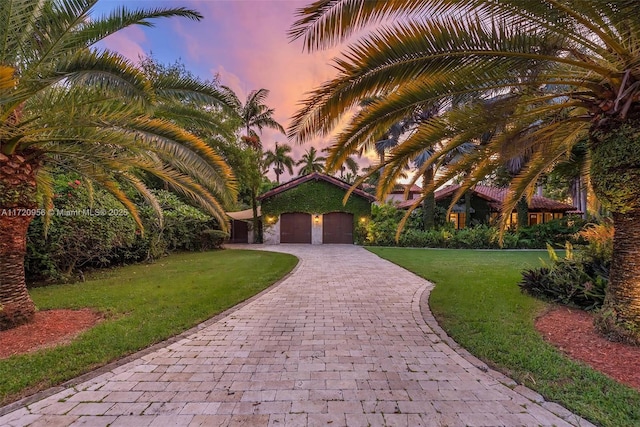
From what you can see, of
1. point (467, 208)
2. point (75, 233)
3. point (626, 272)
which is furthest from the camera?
point (467, 208)

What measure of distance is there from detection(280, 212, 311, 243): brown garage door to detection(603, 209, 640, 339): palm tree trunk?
2000 cm

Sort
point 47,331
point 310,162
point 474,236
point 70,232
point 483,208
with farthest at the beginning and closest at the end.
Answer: point 310,162
point 483,208
point 474,236
point 70,232
point 47,331

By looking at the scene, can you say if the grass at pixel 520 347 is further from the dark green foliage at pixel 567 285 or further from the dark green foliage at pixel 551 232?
the dark green foliage at pixel 551 232

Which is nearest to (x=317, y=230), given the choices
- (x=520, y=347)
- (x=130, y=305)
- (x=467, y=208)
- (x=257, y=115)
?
(x=257, y=115)

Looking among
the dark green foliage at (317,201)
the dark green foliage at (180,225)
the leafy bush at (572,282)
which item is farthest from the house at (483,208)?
the leafy bush at (572,282)

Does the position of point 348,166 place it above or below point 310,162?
below

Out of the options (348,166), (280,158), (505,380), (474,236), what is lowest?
(505,380)

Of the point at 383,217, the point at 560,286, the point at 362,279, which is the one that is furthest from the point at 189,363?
the point at 383,217

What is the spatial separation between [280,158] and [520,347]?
123 ft

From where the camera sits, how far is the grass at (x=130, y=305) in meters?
3.57

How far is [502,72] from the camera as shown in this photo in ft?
13.0

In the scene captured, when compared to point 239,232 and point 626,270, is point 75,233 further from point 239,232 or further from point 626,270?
point 239,232

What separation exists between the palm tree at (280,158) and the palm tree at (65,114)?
3323cm

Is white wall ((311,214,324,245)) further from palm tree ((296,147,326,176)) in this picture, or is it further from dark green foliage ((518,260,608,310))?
palm tree ((296,147,326,176))
